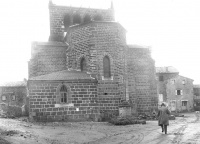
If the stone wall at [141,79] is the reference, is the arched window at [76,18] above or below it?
above

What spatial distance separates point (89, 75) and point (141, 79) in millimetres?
6803

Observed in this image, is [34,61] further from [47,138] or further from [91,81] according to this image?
[47,138]

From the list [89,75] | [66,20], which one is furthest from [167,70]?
[89,75]

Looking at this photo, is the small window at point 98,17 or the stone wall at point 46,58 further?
the small window at point 98,17

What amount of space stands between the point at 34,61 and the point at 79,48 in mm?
5617

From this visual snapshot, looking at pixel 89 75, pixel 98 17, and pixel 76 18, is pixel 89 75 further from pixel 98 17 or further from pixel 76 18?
pixel 98 17

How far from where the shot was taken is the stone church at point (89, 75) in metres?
20.1

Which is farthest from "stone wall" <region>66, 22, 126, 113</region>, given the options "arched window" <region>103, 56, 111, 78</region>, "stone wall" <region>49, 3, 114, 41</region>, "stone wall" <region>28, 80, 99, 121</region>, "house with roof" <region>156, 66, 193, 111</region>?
"house with roof" <region>156, 66, 193, 111</region>

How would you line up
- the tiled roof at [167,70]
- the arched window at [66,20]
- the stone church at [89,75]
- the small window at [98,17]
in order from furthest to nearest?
1. the tiled roof at [167,70]
2. the small window at [98,17]
3. the arched window at [66,20]
4. the stone church at [89,75]

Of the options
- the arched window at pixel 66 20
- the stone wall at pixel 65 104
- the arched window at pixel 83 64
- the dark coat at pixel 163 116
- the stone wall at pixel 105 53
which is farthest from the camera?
the arched window at pixel 66 20

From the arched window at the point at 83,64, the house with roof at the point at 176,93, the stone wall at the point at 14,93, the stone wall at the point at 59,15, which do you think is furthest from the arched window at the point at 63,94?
the stone wall at the point at 14,93

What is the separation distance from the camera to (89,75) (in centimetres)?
2192

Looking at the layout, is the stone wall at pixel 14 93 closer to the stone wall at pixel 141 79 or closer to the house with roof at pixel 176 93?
the house with roof at pixel 176 93

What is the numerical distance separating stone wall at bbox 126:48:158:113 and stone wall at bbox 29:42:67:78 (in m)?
7.00
